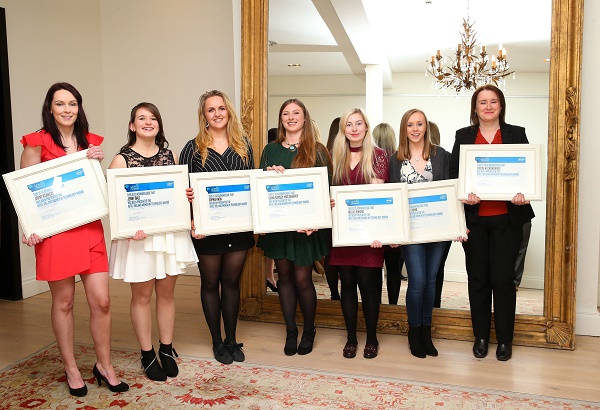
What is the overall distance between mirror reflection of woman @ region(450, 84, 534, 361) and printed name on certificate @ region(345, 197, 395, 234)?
1.50 ft

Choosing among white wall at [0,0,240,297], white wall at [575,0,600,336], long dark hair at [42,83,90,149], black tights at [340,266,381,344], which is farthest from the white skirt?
white wall at [575,0,600,336]

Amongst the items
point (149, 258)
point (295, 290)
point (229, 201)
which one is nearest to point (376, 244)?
point (295, 290)

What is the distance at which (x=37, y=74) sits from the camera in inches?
189

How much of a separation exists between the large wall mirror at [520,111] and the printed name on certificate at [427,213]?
396 millimetres

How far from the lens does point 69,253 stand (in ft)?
Result: 8.74

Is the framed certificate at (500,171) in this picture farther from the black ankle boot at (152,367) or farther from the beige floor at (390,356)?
the black ankle boot at (152,367)

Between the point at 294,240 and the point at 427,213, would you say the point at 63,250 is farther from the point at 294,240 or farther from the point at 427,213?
the point at 427,213

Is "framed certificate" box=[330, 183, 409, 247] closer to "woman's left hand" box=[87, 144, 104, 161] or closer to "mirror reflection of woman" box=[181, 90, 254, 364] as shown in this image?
"mirror reflection of woman" box=[181, 90, 254, 364]

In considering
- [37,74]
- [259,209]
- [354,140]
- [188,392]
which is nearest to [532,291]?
[354,140]

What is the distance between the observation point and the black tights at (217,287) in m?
3.18

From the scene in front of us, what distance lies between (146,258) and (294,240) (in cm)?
87

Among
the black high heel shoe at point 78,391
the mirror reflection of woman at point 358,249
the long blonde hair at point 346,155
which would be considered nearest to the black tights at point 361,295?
the mirror reflection of woman at point 358,249

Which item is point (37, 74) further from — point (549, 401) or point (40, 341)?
point (549, 401)

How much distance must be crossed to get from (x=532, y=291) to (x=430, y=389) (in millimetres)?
1071
